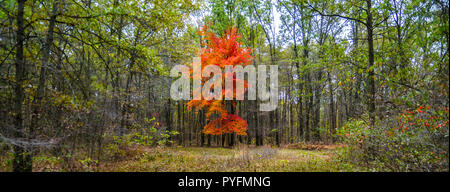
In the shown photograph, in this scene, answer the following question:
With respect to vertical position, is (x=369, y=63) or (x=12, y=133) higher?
(x=369, y=63)

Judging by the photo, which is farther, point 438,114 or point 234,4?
point 234,4

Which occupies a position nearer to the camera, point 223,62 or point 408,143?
point 408,143

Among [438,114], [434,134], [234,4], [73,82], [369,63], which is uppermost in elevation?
[234,4]

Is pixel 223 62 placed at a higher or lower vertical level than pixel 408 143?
higher

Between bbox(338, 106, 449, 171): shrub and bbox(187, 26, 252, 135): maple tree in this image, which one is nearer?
bbox(338, 106, 449, 171): shrub

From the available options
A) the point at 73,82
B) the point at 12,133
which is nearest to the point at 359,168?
the point at 73,82

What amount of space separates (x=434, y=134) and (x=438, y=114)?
514 millimetres

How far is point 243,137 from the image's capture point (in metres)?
23.0

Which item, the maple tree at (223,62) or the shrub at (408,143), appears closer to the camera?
the shrub at (408,143)
